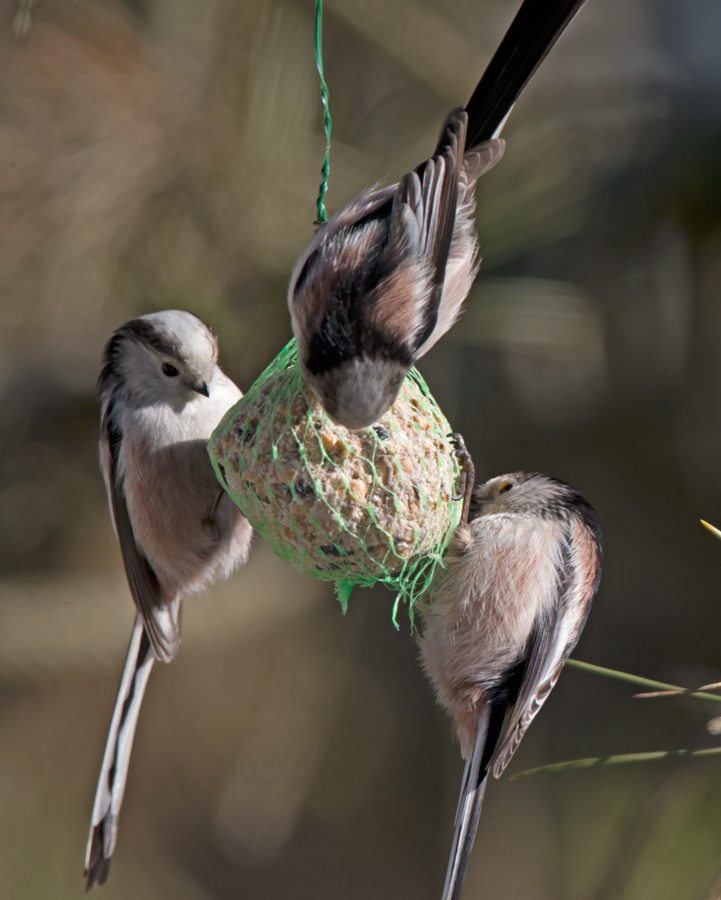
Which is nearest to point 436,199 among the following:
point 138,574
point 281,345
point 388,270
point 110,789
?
point 388,270

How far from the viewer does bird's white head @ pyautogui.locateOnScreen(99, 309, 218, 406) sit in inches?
48.9

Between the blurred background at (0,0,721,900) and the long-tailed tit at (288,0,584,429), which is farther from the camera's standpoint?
the blurred background at (0,0,721,900)

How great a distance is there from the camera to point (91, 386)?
83.4 inches

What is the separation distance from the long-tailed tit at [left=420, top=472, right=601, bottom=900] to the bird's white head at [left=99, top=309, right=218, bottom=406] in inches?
23.1

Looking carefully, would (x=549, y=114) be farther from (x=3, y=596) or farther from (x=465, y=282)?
(x=3, y=596)

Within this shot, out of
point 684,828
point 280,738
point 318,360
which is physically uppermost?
point 318,360

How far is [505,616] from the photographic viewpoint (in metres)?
1.32

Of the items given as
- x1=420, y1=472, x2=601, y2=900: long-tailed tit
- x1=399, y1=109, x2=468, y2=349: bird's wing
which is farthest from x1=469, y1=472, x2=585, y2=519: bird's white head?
x1=399, y1=109, x2=468, y2=349: bird's wing

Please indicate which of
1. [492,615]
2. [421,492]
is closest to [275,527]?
[421,492]

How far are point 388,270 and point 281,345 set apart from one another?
3.90ft

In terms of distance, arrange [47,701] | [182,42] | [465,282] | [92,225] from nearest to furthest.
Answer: [465,282] < [182,42] < [92,225] < [47,701]

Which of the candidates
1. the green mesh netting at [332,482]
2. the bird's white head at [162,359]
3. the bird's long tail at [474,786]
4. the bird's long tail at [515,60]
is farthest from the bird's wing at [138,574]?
the bird's long tail at [515,60]

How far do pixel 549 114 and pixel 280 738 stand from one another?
7.70ft

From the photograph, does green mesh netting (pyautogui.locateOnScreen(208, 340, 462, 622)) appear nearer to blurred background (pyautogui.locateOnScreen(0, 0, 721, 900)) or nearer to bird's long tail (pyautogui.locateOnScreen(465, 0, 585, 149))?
bird's long tail (pyautogui.locateOnScreen(465, 0, 585, 149))
